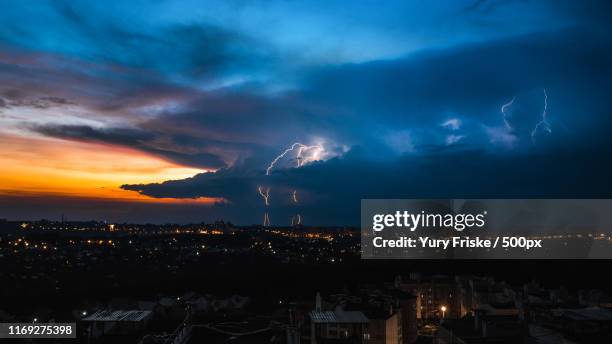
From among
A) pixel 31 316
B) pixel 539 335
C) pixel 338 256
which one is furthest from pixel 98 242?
pixel 539 335

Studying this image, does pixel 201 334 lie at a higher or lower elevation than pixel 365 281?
higher

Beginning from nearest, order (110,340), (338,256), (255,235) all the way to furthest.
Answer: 1. (110,340)
2. (338,256)
3. (255,235)

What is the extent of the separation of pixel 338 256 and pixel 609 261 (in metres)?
36.0

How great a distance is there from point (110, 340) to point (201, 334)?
2.68 m

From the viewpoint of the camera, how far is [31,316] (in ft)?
111


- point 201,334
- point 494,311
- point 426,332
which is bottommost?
point 426,332

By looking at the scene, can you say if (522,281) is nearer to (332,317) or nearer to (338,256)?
(338,256)

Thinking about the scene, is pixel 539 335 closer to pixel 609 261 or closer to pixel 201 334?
pixel 201 334

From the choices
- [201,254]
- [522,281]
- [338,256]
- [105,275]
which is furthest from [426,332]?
[201,254]

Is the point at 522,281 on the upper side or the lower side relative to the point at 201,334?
lower

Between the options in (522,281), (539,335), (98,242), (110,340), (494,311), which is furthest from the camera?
(98,242)

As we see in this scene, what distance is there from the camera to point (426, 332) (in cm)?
3303

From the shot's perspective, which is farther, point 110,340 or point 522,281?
point 522,281

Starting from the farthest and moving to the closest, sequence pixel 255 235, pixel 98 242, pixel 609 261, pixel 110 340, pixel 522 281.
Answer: pixel 255 235, pixel 98 242, pixel 609 261, pixel 522 281, pixel 110 340
